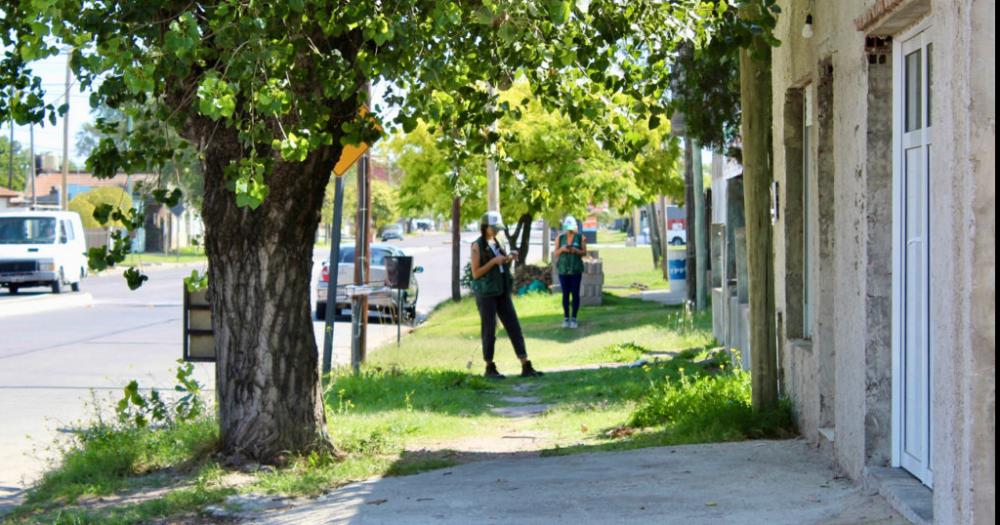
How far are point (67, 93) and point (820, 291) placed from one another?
4.41 meters

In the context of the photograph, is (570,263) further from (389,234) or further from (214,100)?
(389,234)

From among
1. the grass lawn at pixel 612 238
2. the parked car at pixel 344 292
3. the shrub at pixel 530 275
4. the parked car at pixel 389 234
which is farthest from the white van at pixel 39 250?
the grass lawn at pixel 612 238

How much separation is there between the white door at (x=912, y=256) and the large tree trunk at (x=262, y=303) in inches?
146

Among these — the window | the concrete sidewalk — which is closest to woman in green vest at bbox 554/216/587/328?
the concrete sidewalk

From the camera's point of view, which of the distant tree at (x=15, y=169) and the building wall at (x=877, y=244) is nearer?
the building wall at (x=877, y=244)

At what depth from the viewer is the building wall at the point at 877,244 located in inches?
181

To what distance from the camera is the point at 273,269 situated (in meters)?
8.66

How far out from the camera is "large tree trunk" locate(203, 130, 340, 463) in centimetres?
863

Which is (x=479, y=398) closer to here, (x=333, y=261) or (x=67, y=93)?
(x=333, y=261)

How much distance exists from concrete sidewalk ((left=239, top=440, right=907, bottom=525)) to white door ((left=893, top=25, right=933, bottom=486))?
1.21 feet

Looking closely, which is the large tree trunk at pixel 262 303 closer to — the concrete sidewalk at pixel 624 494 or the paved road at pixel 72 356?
the concrete sidewalk at pixel 624 494

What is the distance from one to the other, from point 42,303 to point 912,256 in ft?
80.7

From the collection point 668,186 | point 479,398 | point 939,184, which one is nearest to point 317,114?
point 939,184

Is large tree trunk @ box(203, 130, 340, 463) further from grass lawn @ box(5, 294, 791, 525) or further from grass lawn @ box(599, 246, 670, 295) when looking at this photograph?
grass lawn @ box(599, 246, 670, 295)
